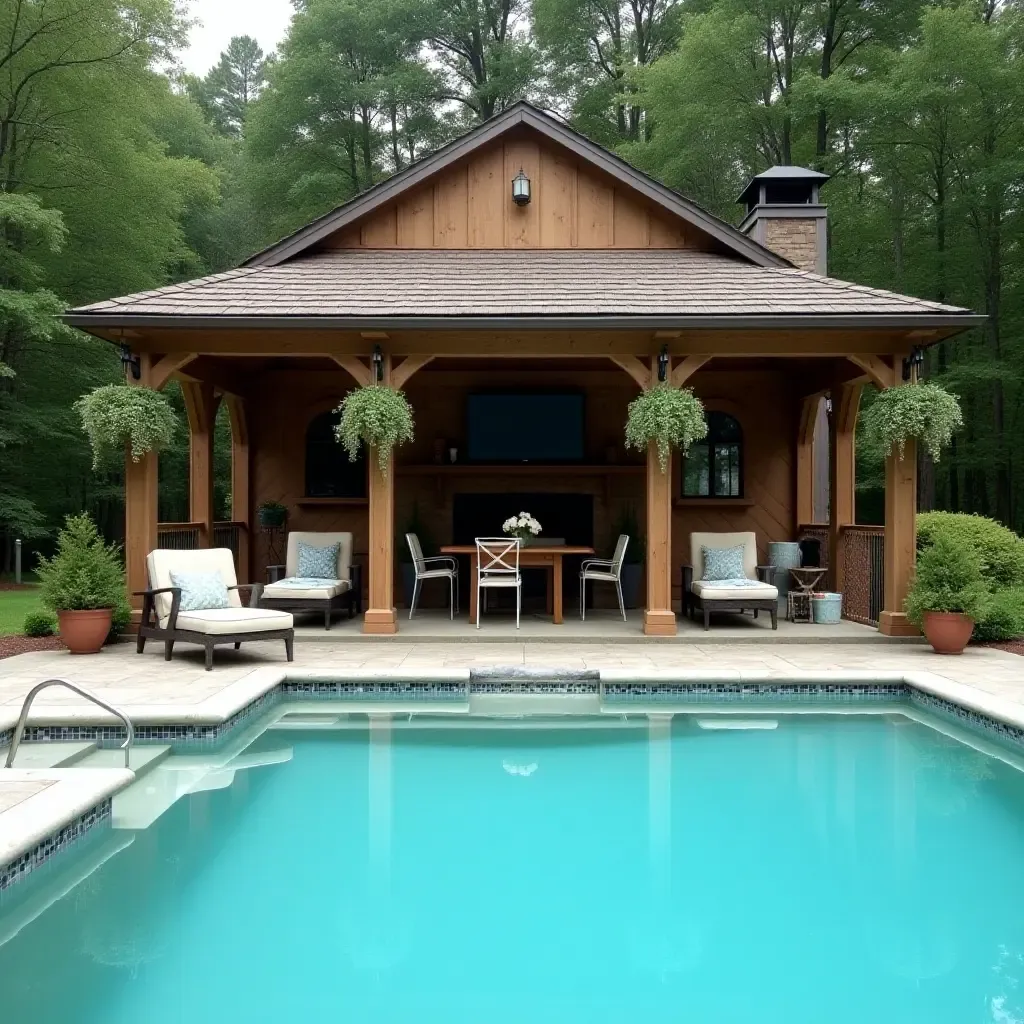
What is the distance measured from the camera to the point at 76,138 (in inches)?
672

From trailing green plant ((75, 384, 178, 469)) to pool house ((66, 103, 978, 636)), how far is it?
12.4 inches

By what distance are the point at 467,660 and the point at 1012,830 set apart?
13.9 feet

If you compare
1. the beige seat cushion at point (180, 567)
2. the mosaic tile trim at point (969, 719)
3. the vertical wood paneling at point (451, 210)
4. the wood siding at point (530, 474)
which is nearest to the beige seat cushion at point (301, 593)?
the beige seat cushion at point (180, 567)

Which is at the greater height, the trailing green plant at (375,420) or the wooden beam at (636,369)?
the wooden beam at (636,369)

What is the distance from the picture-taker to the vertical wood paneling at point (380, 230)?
10.8m

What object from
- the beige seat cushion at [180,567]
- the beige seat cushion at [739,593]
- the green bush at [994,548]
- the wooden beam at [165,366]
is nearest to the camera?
the beige seat cushion at [180,567]

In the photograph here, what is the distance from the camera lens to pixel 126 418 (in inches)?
321

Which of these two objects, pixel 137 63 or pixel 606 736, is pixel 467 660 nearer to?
pixel 606 736

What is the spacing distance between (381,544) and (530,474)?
10.4 feet

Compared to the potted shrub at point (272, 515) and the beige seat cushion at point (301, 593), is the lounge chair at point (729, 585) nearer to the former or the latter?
the beige seat cushion at point (301, 593)

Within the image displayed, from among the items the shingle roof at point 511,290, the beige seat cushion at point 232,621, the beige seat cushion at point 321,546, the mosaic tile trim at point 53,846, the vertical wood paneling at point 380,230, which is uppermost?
the vertical wood paneling at point 380,230

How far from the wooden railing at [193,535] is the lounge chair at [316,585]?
0.68 meters

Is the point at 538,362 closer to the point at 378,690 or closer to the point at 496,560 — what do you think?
the point at 496,560

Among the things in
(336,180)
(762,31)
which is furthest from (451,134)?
(762,31)
